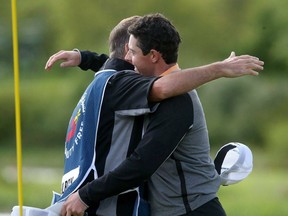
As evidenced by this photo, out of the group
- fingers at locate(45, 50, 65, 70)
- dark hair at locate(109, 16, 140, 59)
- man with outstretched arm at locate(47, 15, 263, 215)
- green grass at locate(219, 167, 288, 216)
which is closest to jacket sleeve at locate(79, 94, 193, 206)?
man with outstretched arm at locate(47, 15, 263, 215)

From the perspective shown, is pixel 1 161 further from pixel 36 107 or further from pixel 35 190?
pixel 35 190

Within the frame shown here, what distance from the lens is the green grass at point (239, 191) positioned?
46.9ft

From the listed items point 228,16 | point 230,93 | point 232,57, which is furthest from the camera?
point 228,16

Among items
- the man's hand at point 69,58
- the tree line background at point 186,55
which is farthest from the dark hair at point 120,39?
the tree line background at point 186,55

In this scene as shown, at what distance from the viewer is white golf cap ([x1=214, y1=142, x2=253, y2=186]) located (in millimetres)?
5711

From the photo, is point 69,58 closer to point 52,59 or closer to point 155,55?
point 52,59

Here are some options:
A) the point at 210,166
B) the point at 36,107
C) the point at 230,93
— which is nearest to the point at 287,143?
the point at 230,93

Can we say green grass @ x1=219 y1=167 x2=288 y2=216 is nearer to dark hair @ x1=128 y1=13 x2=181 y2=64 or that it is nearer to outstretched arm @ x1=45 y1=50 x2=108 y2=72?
outstretched arm @ x1=45 y1=50 x2=108 y2=72

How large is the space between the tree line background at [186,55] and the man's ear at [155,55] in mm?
17192

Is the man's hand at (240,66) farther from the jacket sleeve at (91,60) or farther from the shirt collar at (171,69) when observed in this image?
the jacket sleeve at (91,60)

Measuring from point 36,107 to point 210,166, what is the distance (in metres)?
24.8

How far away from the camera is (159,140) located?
516cm

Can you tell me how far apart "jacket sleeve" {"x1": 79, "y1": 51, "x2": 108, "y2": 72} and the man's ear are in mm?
755

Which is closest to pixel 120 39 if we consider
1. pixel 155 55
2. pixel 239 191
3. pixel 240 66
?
pixel 155 55
